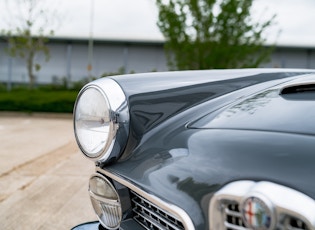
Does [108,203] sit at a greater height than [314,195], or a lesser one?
lesser

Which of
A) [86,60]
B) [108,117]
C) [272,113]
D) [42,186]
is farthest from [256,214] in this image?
[86,60]

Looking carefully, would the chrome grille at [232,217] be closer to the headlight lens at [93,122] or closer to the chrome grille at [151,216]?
the chrome grille at [151,216]

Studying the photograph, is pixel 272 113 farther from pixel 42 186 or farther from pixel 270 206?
pixel 42 186

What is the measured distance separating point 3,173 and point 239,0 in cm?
855

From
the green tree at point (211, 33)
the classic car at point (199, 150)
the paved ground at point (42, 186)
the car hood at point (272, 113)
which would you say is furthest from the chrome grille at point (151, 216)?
the green tree at point (211, 33)

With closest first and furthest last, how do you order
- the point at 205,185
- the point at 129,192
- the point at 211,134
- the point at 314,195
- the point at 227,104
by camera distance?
1. the point at 314,195
2. the point at 205,185
3. the point at 211,134
4. the point at 129,192
5. the point at 227,104

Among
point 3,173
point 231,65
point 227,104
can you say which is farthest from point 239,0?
point 227,104

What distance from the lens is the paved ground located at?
7.20ft

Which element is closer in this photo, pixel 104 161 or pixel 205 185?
pixel 205 185

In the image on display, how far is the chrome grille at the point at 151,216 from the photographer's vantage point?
2.66ft

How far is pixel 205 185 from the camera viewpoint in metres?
0.72

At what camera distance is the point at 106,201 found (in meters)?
1.03

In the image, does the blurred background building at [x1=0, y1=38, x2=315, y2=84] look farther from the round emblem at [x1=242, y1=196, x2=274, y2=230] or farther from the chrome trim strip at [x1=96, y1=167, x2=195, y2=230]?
the round emblem at [x1=242, y1=196, x2=274, y2=230]

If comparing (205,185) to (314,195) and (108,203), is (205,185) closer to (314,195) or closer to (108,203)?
(314,195)
